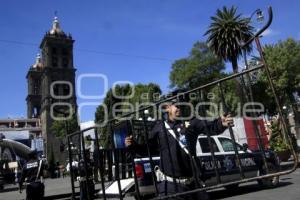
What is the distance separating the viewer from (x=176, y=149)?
4488 mm

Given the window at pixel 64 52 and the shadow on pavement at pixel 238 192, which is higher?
the window at pixel 64 52

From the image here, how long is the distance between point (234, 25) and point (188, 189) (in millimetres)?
29733

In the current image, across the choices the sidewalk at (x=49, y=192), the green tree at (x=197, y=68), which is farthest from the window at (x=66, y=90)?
the sidewalk at (x=49, y=192)

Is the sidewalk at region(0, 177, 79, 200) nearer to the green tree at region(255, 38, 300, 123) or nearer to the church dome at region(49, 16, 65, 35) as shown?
the green tree at region(255, 38, 300, 123)

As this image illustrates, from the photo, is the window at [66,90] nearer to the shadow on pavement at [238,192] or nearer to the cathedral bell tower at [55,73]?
the cathedral bell tower at [55,73]

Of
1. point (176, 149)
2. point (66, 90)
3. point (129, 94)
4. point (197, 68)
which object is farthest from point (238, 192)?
point (66, 90)

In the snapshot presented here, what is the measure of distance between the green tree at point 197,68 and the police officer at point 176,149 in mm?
45905

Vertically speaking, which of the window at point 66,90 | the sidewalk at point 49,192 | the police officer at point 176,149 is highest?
the window at point 66,90

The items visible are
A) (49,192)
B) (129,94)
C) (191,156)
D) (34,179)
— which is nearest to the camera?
(191,156)

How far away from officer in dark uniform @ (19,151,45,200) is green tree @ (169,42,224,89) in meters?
40.3

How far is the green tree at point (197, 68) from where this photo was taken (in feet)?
166

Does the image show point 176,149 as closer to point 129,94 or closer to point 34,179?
point 34,179

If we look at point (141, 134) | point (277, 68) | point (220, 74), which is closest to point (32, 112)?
point (220, 74)

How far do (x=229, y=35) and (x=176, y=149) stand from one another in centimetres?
2938
